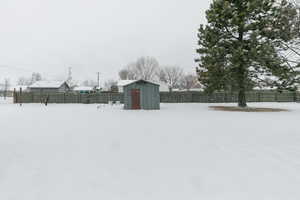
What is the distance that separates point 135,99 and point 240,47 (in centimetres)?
902

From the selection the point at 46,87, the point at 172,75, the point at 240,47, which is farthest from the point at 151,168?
the point at 172,75

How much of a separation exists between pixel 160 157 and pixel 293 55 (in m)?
6.14

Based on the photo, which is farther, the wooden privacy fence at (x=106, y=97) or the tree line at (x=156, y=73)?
the tree line at (x=156, y=73)

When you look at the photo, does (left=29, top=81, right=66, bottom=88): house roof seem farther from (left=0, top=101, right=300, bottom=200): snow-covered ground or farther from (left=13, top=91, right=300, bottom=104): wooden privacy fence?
(left=0, top=101, right=300, bottom=200): snow-covered ground

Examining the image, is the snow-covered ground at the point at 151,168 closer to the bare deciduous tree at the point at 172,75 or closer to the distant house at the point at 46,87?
the distant house at the point at 46,87

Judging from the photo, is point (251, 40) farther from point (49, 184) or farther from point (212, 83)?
point (49, 184)

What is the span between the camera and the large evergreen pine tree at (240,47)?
12.4 metres

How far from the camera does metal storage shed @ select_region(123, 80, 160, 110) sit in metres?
14.7

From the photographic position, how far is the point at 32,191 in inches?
90.3

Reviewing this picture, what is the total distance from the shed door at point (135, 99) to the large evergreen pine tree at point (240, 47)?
20.2ft

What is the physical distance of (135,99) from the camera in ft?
48.4

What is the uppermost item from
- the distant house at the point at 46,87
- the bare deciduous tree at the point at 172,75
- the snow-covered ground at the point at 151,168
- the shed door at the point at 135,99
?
the bare deciduous tree at the point at 172,75

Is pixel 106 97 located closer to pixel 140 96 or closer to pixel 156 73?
pixel 140 96

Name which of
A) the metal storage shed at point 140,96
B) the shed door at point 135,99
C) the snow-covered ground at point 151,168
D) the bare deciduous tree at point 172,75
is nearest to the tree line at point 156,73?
the bare deciduous tree at point 172,75
